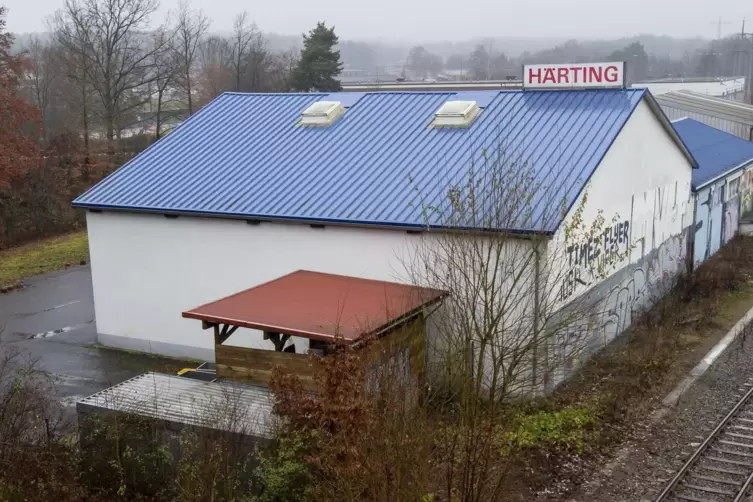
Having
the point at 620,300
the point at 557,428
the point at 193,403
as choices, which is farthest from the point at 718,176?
the point at 193,403

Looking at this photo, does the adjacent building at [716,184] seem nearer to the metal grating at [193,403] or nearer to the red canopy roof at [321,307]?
the red canopy roof at [321,307]

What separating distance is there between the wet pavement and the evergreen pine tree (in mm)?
37519

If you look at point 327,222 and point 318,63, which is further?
point 318,63

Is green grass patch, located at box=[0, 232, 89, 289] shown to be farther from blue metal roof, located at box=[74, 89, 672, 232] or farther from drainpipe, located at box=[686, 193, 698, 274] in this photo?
drainpipe, located at box=[686, 193, 698, 274]

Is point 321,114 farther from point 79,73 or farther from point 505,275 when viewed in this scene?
point 79,73

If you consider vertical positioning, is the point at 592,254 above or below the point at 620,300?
above

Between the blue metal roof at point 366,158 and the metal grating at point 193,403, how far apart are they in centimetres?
490

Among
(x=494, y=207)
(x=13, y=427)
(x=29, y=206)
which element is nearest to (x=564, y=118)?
(x=494, y=207)

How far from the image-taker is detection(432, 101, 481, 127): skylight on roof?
65.3 feet

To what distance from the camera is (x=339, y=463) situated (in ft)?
32.8

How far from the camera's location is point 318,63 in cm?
6247

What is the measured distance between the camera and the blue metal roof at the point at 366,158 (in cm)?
1745

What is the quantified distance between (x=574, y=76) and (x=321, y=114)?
6.92m

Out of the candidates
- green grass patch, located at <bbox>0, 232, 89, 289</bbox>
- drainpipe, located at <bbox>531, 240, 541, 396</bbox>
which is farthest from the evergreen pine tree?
drainpipe, located at <bbox>531, 240, 541, 396</bbox>
